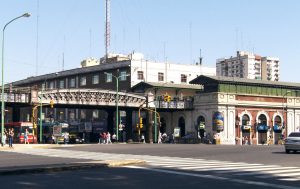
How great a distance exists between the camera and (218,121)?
74.2 meters

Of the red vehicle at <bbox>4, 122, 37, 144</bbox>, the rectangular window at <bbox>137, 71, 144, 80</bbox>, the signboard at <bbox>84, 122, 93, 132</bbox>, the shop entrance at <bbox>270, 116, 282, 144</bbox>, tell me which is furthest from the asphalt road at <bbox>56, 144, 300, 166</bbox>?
the signboard at <bbox>84, 122, 93, 132</bbox>

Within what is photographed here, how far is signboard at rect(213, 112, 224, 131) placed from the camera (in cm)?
7412

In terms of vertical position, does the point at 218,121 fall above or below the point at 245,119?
below

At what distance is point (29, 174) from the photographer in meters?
17.9

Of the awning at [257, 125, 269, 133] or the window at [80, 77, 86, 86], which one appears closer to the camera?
the awning at [257, 125, 269, 133]

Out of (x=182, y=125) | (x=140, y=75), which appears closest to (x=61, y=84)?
(x=140, y=75)

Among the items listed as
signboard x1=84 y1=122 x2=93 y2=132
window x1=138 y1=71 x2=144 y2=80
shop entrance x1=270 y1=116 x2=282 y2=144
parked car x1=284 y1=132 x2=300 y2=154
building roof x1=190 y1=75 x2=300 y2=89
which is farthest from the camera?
signboard x1=84 y1=122 x2=93 y2=132

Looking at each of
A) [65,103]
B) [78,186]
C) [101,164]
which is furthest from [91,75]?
[78,186]

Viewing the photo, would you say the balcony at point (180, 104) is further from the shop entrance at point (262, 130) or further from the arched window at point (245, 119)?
the shop entrance at point (262, 130)

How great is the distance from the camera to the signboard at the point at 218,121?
74125 millimetres

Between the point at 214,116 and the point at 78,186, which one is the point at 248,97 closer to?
the point at 214,116

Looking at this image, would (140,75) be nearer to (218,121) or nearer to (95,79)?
(95,79)

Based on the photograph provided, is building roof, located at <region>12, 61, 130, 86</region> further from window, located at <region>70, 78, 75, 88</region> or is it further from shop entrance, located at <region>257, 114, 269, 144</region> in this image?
shop entrance, located at <region>257, 114, 269, 144</region>

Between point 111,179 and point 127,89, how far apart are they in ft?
256
